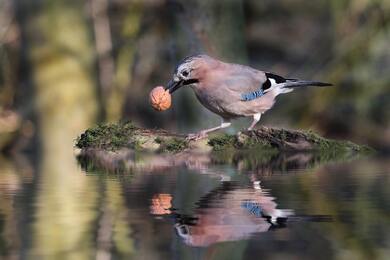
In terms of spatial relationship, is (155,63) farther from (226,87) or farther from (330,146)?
(226,87)

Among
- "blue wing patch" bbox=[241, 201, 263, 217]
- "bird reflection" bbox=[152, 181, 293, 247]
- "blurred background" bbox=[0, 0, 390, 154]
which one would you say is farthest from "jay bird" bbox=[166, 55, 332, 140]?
"blurred background" bbox=[0, 0, 390, 154]

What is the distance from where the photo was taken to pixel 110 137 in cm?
500

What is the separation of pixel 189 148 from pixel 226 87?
1.15 ft

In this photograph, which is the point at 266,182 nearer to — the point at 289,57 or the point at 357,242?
the point at 357,242

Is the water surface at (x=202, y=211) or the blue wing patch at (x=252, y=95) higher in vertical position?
the blue wing patch at (x=252, y=95)

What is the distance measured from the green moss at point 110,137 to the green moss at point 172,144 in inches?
5.4

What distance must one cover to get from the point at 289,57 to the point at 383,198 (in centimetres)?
775

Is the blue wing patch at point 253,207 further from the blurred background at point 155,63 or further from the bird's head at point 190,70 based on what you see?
the blurred background at point 155,63

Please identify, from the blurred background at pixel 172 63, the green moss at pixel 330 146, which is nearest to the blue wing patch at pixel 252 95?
the green moss at pixel 330 146

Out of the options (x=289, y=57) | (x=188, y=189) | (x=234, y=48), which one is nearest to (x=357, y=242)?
(x=188, y=189)

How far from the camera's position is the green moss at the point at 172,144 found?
16.3ft

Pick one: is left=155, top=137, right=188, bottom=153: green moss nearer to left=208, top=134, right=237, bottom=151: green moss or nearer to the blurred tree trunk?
left=208, top=134, right=237, bottom=151: green moss

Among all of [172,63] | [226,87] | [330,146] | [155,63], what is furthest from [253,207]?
[155,63]

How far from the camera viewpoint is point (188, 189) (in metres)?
4.55
